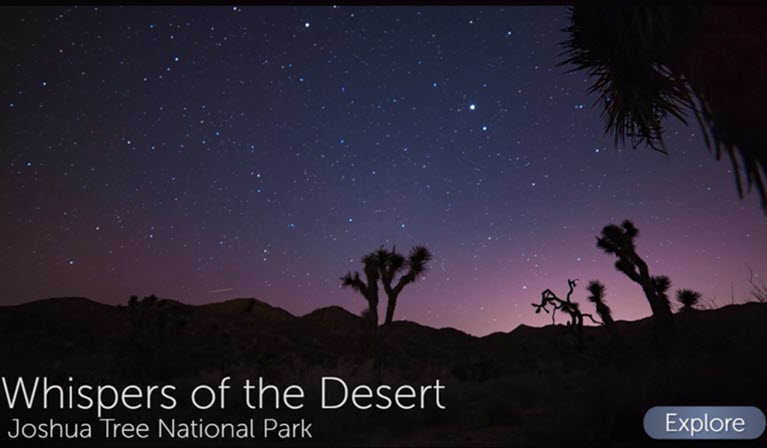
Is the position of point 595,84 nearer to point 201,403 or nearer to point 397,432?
point 397,432

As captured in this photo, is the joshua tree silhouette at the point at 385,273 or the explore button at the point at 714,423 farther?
the joshua tree silhouette at the point at 385,273

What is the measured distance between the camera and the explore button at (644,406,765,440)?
10.2 ft

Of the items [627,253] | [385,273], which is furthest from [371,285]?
[627,253]

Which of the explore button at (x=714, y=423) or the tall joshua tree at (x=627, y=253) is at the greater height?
the tall joshua tree at (x=627, y=253)

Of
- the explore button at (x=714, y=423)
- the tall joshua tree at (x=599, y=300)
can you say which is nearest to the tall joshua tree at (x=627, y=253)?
the tall joshua tree at (x=599, y=300)

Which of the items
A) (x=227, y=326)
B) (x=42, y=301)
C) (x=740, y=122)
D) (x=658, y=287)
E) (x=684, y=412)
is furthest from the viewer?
(x=42, y=301)

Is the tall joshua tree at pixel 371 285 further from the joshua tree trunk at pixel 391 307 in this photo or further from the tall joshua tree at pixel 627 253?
the tall joshua tree at pixel 627 253

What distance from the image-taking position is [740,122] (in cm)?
403

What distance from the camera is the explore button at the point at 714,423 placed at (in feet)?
10.2

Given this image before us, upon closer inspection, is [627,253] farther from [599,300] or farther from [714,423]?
[714,423]

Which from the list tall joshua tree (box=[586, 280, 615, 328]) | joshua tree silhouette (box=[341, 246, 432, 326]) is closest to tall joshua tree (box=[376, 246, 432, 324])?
joshua tree silhouette (box=[341, 246, 432, 326])

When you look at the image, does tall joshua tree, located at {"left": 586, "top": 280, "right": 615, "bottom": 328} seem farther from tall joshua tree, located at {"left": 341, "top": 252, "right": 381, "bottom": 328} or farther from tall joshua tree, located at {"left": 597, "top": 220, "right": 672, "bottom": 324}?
tall joshua tree, located at {"left": 341, "top": 252, "right": 381, "bottom": 328}

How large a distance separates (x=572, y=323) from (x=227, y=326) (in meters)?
40.5

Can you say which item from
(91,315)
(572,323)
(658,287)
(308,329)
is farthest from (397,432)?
(91,315)
